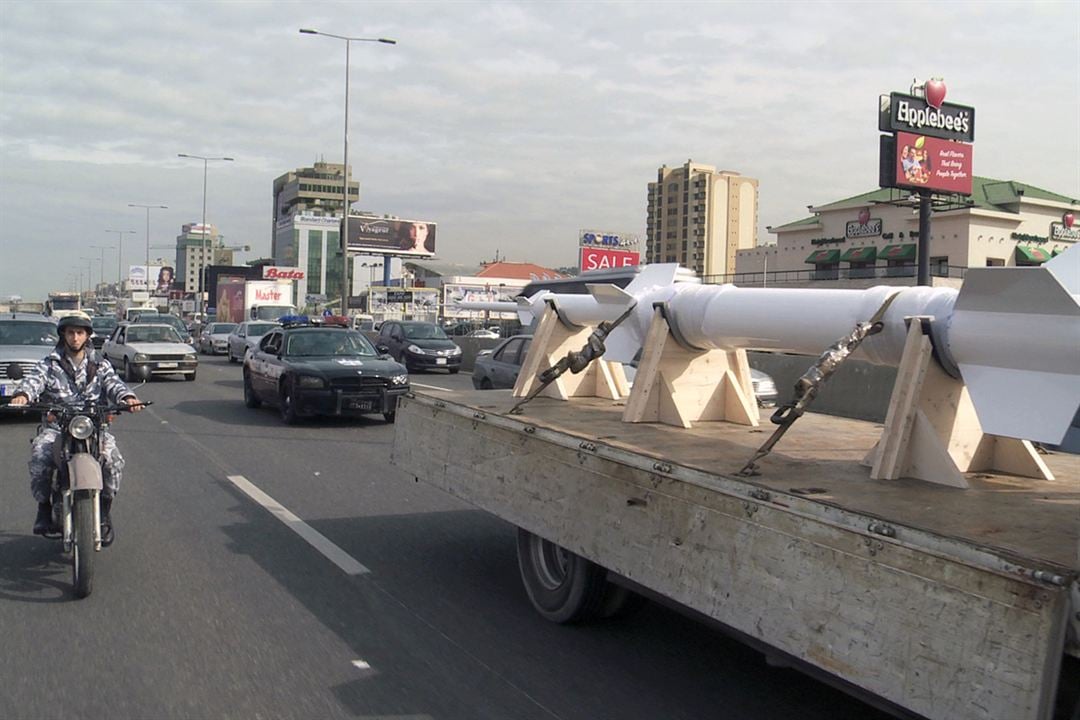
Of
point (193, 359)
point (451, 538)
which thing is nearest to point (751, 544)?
point (451, 538)

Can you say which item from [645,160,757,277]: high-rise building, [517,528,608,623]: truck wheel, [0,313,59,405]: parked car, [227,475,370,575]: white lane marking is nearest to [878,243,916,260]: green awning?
[0,313,59,405]: parked car

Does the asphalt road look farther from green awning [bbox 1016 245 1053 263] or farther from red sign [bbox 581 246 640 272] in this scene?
green awning [bbox 1016 245 1053 263]

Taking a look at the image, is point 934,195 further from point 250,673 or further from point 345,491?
point 250,673

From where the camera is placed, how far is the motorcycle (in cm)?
580

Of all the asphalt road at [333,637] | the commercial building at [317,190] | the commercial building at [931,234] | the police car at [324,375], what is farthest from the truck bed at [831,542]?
the commercial building at [317,190]

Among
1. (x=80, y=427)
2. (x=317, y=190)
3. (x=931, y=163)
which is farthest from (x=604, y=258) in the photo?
(x=317, y=190)

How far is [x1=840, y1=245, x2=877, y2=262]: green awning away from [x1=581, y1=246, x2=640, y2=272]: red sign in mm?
11994

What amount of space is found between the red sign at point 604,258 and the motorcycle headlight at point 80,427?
44.8 m

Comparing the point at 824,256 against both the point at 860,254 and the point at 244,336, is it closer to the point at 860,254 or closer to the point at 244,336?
the point at 860,254

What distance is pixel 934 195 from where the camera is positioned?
125 ft

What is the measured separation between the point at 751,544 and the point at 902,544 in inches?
27.5

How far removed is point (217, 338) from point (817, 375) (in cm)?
3621

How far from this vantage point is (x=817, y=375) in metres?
4.37

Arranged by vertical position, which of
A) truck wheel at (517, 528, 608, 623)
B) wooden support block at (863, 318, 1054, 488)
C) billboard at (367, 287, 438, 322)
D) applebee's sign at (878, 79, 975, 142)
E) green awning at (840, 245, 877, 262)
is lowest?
truck wheel at (517, 528, 608, 623)
